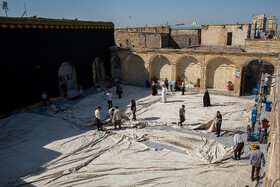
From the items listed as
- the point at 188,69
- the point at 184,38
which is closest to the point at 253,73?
the point at 188,69

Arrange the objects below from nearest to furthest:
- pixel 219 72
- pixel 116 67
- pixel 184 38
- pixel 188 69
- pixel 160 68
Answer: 1. pixel 219 72
2. pixel 188 69
3. pixel 160 68
4. pixel 116 67
5. pixel 184 38

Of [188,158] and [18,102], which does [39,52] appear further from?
[188,158]

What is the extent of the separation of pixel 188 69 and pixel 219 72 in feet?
7.91

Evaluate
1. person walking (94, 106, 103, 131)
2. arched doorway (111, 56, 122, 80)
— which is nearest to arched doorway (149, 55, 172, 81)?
arched doorway (111, 56, 122, 80)

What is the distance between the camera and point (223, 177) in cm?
766

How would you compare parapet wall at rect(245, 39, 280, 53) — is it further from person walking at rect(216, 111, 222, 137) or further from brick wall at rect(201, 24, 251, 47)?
person walking at rect(216, 111, 222, 137)

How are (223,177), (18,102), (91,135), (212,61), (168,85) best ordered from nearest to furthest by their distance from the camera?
1. (223,177)
2. (91,135)
3. (18,102)
4. (212,61)
5. (168,85)

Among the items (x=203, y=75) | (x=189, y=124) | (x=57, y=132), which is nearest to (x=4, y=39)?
(x=57, y=132)

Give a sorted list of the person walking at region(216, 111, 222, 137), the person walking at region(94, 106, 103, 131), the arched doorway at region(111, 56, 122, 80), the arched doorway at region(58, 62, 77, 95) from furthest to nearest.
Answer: the arched doorway at region(111, 56, 122, 80)
the arched doorway at region(58, 62, 77, 95)
the person walking at region(94, 106, 103, 131)
the person walking at region(216, 111, 222, 137)

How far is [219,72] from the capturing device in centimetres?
1731

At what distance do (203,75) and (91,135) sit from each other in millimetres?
10143

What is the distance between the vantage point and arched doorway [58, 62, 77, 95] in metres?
17.6

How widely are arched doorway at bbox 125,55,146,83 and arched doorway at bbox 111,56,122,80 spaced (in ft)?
2.79

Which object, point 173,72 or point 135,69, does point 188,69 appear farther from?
point 135,69
